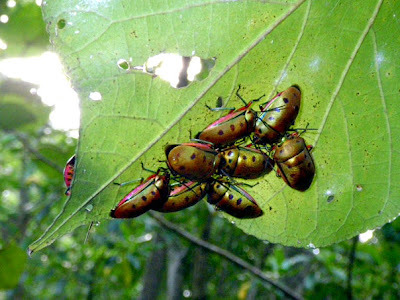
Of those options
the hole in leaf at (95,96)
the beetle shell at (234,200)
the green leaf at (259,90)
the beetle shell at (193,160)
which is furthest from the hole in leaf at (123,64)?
the beetle shell at (234,200)

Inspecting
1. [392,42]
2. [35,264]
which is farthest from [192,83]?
[35,264]

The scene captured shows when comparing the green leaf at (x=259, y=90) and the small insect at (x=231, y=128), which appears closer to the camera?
the green leaf at (x=259, y=90)

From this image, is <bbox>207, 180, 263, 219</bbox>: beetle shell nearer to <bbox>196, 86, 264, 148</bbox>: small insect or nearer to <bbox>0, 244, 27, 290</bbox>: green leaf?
<bbox>196, 86, 264, 148</bbox>: small insect

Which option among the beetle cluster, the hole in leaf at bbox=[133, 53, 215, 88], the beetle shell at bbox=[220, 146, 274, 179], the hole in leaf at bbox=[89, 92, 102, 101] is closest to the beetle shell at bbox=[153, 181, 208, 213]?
the beetle cluster

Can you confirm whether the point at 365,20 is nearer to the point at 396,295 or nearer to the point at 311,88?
the point at 311,88

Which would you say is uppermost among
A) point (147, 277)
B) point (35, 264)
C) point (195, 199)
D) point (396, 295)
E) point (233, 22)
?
point (233, 22)

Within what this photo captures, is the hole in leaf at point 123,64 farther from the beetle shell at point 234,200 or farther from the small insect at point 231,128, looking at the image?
the beetle shell at point 234,200
